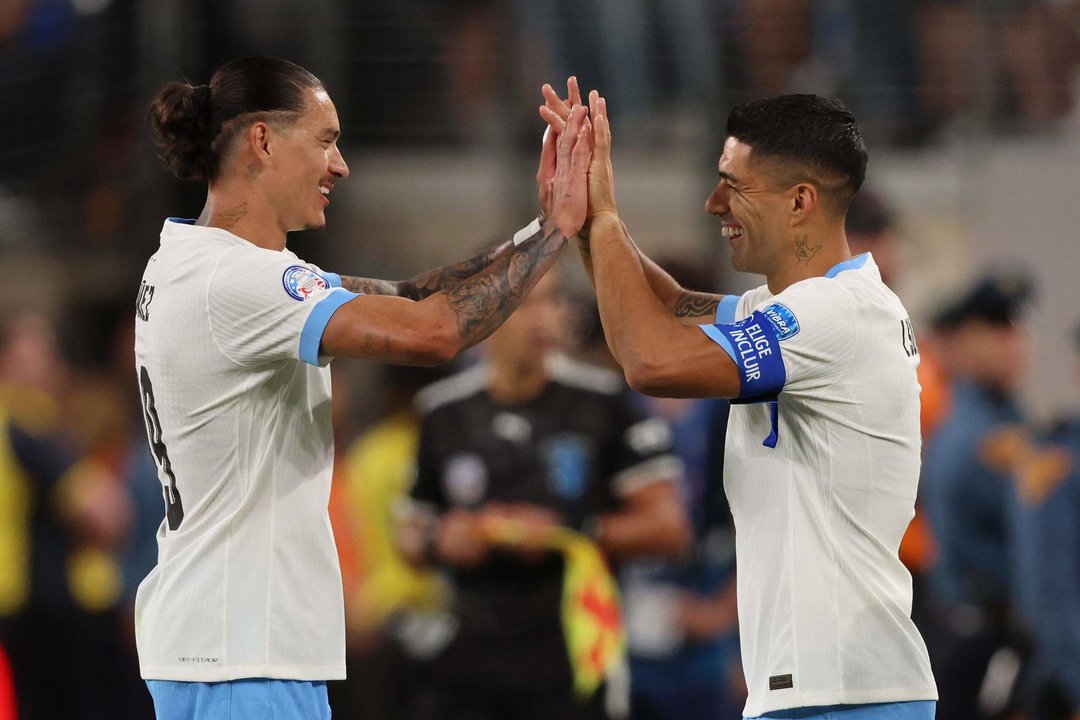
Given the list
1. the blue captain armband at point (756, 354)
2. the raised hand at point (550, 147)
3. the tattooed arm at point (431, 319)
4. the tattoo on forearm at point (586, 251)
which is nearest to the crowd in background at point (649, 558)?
the tattoo on forearm at point (586, 251)

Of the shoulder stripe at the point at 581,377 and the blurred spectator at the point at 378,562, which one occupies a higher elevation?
the shoulder stripe at the point at 581,377

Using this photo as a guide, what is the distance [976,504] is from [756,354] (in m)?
4.07

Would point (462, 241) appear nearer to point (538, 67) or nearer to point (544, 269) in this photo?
point (538, 67)

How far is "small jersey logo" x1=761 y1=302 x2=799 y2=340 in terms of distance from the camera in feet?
11.8

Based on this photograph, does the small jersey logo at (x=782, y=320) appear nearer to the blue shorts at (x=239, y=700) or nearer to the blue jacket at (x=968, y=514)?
the blue shorts at (x=239, y=700)

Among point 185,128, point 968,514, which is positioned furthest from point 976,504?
point 185,128

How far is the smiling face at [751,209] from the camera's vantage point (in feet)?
12.6

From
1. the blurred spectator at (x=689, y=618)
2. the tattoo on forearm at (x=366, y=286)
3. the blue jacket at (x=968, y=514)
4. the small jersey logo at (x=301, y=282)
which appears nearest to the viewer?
the small jersey logo at (x=301, y=282)

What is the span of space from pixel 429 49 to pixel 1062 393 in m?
4.63

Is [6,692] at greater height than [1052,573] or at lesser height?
lesser

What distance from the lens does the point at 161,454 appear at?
12.7 feet

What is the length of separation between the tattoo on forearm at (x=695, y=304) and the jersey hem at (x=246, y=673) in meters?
1.45

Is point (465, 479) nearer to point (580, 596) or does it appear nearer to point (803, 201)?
point (580, 596)

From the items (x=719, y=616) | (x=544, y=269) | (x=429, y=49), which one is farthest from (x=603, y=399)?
(x=429, y=49)
